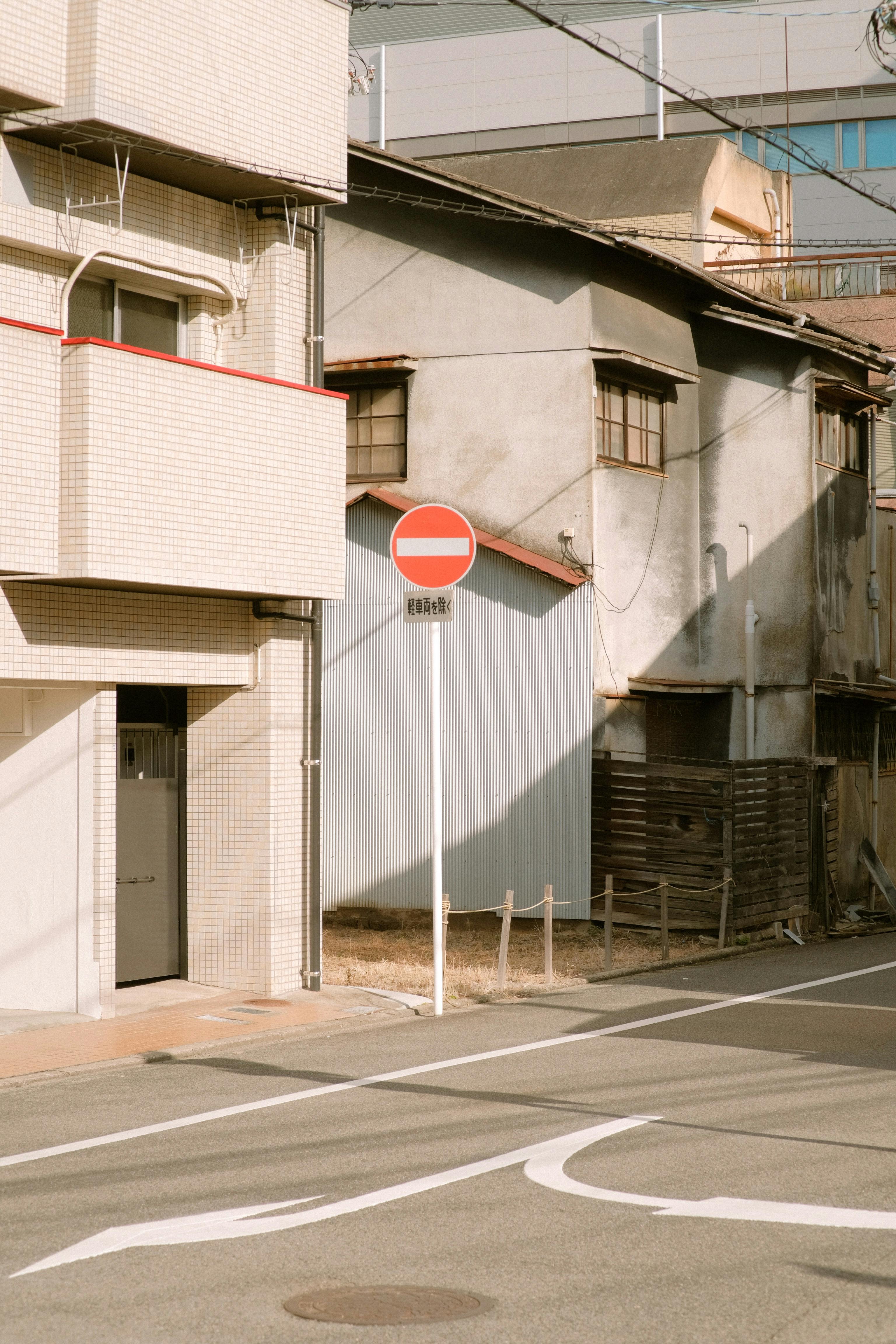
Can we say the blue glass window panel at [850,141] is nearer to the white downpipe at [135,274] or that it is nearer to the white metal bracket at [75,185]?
the white downpipe at [135,274]

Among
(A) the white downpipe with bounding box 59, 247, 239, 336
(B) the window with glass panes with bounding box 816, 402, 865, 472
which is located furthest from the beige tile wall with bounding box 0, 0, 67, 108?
(B) the window with glass panes with bounding box 816, 402, 865, 472

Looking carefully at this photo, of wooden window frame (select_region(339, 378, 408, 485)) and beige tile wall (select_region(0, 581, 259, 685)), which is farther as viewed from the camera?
wooden window frame (select_region(339, 378, 408, 485))

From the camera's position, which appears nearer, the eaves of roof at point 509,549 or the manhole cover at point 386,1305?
the manhole cover at point 386,1305

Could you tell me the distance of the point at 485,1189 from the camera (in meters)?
7.01

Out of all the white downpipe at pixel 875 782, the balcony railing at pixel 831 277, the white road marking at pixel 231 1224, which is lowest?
the white road marking at pixel 231 1224

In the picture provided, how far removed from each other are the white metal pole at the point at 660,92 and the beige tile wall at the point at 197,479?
2855cm

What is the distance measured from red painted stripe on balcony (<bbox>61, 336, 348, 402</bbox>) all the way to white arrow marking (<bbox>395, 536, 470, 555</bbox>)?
4.95 feet

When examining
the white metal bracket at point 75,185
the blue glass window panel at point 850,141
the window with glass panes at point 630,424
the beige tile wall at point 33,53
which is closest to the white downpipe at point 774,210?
the blue glass window panel at point 850,141

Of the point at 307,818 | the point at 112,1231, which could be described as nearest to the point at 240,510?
the point at 307,818

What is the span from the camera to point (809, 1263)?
5.84 m

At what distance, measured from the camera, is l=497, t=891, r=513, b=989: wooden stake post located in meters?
13.7

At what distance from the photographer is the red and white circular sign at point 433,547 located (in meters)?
12.6

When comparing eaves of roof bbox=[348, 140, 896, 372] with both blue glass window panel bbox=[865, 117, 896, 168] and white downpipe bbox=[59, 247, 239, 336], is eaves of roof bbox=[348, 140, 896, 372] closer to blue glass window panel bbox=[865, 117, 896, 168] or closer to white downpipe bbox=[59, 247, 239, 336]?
white downpipe bbox=[59, 247, 239, 336]

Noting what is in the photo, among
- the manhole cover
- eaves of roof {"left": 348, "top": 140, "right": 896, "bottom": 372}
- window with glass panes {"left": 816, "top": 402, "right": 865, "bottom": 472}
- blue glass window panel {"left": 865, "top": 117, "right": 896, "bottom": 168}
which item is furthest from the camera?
blue glass window panel {"left": 865, "top": 117, "right": 896, "bottom": 168}
